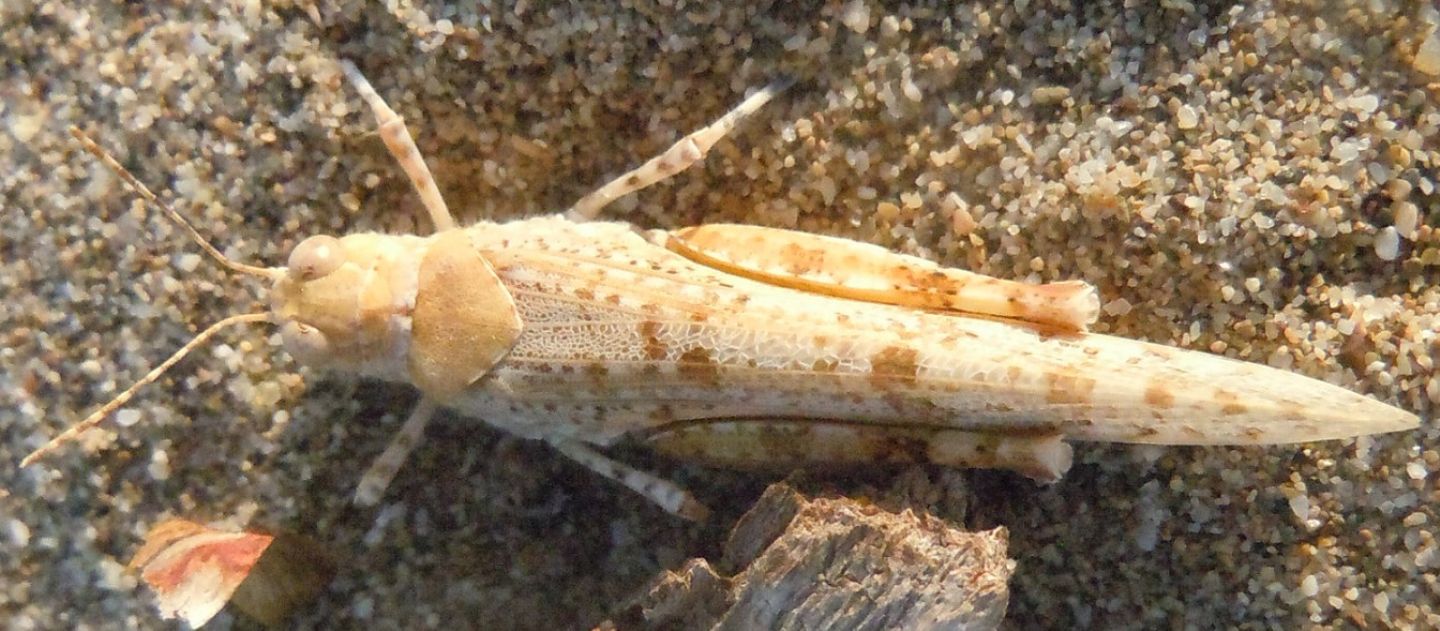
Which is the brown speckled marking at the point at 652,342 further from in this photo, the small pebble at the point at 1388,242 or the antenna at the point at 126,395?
the small pebble at the point at 1388,242

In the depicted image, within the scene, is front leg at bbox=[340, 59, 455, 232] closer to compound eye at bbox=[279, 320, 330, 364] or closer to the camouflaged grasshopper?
the camouflaged grasshopper

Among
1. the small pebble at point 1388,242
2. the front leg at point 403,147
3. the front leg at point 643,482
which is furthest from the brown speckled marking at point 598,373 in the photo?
the small pebble at point 1388,242

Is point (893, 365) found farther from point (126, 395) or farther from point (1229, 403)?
point (126, 395)

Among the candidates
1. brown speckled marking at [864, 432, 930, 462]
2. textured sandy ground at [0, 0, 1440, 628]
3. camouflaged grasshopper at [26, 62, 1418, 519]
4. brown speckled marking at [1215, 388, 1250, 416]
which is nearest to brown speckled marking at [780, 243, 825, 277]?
camouflaged grasshopper at [26, 62, 1418, 519]

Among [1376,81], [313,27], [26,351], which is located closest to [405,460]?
[26,351]

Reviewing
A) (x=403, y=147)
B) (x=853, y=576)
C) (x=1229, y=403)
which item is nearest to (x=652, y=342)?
(x=853, y=576)

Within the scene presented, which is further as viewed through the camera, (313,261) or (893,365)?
(313,261)

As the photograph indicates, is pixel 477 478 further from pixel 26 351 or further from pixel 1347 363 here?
pixel 1347 363

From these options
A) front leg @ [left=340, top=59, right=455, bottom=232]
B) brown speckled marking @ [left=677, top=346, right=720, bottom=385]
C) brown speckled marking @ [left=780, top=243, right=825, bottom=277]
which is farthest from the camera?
front leg @ [left=340, top=59, right=455, bottom=232]
